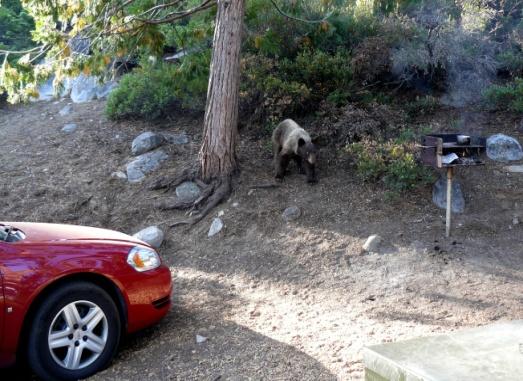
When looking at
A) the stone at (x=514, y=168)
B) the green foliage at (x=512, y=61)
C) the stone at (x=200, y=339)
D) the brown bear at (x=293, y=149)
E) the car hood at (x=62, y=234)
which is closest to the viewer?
the car hood at (x=62, y=234)

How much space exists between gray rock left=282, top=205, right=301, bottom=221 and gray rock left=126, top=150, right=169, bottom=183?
2.92 meters

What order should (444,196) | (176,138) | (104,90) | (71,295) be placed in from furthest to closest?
(104,90) → (176,138) → (444,196) → (71,295)

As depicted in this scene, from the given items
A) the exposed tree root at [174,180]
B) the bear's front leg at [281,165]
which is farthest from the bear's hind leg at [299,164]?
the exposed tree root at [174,180]

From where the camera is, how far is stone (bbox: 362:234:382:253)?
737 centimetres

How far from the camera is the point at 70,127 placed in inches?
488

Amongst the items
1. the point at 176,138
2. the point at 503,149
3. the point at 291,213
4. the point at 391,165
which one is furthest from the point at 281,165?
the point at 503,149

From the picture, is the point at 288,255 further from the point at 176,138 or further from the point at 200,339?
the point at 176,138

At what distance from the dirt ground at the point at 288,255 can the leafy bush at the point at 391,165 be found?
19cm

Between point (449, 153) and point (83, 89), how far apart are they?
402 inches

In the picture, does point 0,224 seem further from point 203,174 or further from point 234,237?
point 203,174

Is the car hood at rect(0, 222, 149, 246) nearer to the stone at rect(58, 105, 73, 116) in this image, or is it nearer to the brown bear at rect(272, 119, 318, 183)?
the brown bear at rect(272, 119, 318, 183)

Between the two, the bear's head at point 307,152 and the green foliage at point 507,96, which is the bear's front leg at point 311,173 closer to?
the bear's head at point 307,152

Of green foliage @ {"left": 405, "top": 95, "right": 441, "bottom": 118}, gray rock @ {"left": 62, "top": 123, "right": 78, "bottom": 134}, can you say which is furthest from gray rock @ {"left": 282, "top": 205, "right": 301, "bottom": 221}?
gray rock @ {"left": 62, "top": 123, "right": 78, "bottom": 134}

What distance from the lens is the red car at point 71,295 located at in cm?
431
